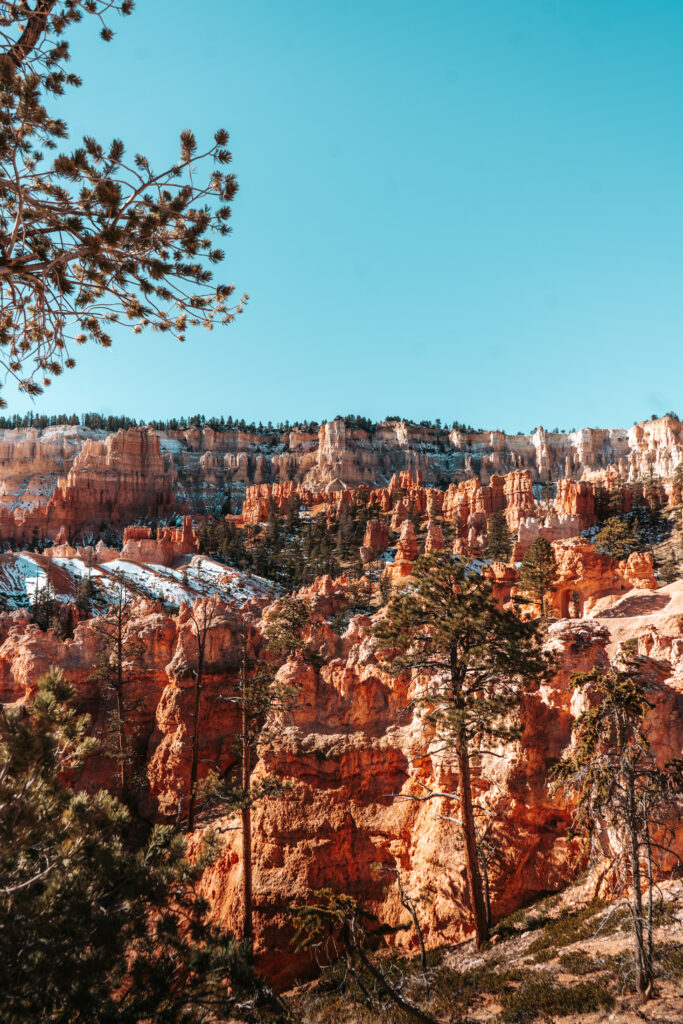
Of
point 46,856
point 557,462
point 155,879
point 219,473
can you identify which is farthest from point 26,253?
point 557,462

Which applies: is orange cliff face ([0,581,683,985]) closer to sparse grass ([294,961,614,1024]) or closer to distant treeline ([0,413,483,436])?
sparse grass ([294,961,614,1024])

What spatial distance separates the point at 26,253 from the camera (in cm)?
523

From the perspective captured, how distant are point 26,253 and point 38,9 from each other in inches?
83.0

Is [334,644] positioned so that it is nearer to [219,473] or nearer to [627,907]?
[627,907]

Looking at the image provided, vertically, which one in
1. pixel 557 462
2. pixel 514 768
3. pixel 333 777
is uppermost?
pixel 557 462

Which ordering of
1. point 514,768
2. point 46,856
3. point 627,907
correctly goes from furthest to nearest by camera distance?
point 514,768 < point 627,907 < point 46,856

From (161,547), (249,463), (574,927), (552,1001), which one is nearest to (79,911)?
(552,1001)

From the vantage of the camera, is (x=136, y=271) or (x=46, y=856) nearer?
(x=46, y=856)

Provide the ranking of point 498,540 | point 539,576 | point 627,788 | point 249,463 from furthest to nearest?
point 249,463, point 498,540, point 539,576, point 627,788

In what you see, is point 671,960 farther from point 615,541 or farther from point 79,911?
point 615,541

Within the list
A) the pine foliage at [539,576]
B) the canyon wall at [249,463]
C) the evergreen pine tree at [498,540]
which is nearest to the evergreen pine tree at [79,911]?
the pine foliage at [539,576]

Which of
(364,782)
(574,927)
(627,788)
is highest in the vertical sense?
(627,788)

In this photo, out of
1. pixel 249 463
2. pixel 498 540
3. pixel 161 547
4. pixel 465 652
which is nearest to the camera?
pixel 465 652

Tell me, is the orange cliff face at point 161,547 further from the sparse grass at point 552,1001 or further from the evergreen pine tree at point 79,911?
the sparse grass at point 552,1001
